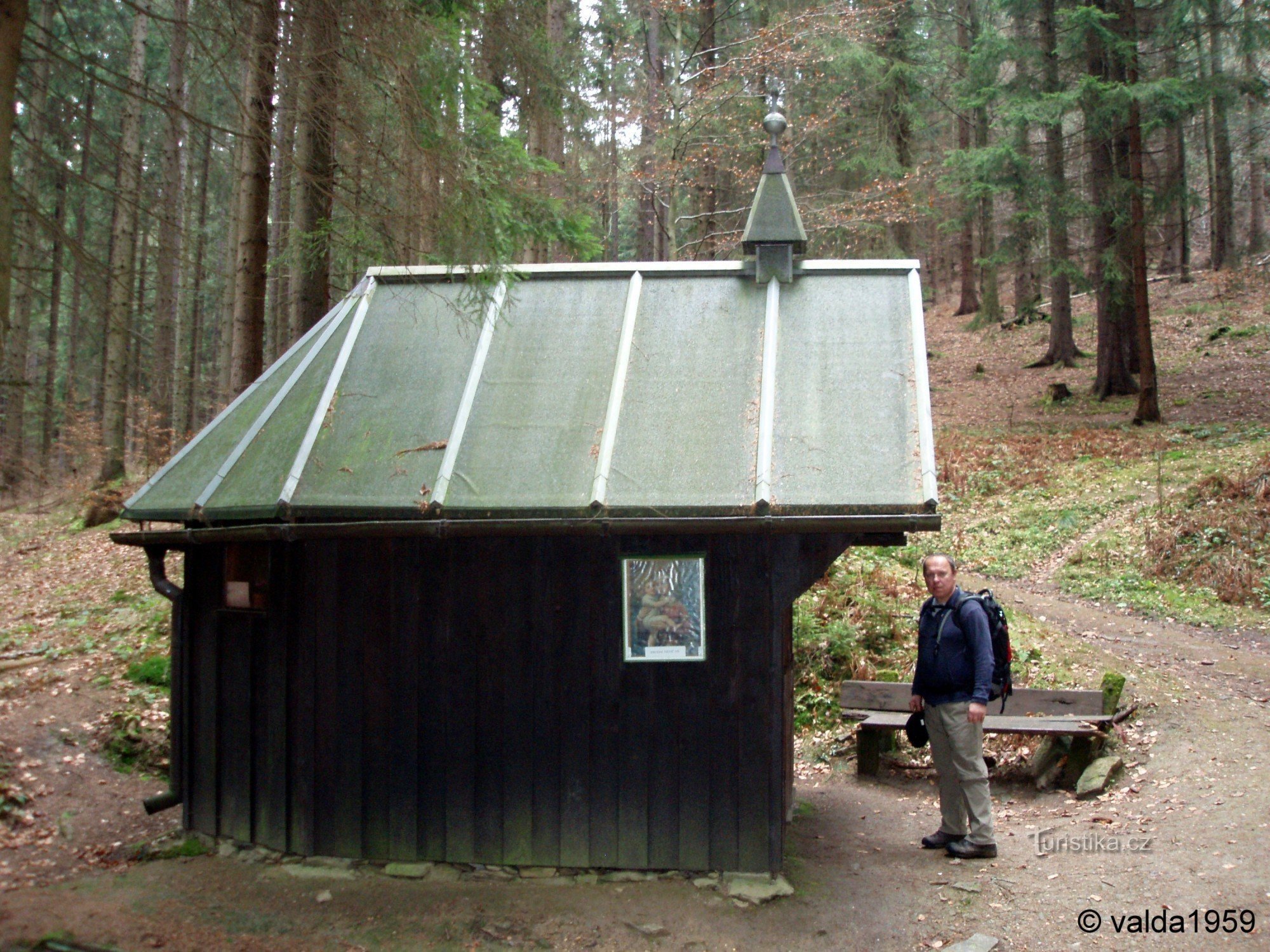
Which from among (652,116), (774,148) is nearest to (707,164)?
(652,116)

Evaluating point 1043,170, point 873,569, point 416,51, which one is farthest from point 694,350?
point 1043,170

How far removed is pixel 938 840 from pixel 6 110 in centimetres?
721

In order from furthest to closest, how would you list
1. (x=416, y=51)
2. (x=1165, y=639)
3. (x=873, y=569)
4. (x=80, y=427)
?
(x=80, y=427) → (x=873, y=569) → (x=1165, y=639) → (x=416, y=51)

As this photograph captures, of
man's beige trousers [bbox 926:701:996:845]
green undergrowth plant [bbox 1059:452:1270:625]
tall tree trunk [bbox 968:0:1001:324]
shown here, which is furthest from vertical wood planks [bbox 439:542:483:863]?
tall tree trunk [bbox 968:0:1001:324]

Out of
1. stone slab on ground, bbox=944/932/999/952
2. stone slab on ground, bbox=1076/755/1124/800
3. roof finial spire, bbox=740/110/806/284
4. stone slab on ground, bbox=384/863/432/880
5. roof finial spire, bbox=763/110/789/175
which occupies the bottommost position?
stone slab on ground, bbox=944/932/999/952

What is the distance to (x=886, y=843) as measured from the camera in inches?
282

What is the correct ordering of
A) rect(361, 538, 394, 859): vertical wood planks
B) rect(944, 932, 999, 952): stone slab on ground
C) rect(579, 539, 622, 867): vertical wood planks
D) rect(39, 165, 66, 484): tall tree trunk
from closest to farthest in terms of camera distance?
rect(944, 932, 999, 952): stone slab on ground
rect(579, 539, 622, 867): vertical wood planks
rect(361, 538, 394, 859): vertical wood planks
rect(39, 165, 66, 484): tall tree trunk

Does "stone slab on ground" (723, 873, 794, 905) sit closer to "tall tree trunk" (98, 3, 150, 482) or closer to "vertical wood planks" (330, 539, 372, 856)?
"vertical wood planks" (330, 539, 372, 856)

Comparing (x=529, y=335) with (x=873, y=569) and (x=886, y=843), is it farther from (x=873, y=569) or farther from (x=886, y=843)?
(x=873, y=569)

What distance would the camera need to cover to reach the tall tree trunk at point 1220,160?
1972 centimetres

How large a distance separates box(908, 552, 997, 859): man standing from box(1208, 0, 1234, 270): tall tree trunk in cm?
1836

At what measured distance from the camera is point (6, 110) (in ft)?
16.9

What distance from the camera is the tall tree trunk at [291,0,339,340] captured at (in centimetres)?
695

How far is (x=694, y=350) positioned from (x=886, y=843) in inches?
152
